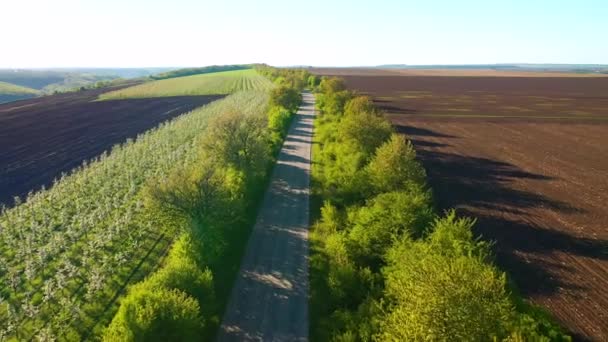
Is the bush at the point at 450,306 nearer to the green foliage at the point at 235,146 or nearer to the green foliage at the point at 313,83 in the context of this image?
the green foliage at the point at 235,146

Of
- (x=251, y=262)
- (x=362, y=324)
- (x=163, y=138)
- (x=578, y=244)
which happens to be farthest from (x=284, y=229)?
(x=163, y=138)

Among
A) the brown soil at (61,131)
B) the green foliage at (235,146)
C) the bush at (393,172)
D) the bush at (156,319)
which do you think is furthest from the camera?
the brown soil at (61,131)

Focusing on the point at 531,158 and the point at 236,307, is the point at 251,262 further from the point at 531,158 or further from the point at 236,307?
the point at 531,158

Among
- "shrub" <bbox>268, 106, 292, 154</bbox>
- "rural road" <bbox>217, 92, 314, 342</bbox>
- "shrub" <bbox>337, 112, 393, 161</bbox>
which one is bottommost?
"rural road" <bbox>217, 92, 314, 342</bbox>

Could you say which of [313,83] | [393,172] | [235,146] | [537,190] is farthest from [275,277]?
[313,83]

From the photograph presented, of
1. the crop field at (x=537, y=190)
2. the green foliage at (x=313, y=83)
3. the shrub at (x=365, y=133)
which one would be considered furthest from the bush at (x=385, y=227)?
the green foliage at (x=313, y=83)

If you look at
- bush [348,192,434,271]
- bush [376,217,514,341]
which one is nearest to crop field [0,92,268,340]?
bush [348,192,434,271]

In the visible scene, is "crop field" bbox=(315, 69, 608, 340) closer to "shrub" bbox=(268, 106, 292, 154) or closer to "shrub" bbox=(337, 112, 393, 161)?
"shrub" bbox=(337, 112, 393, 161)
